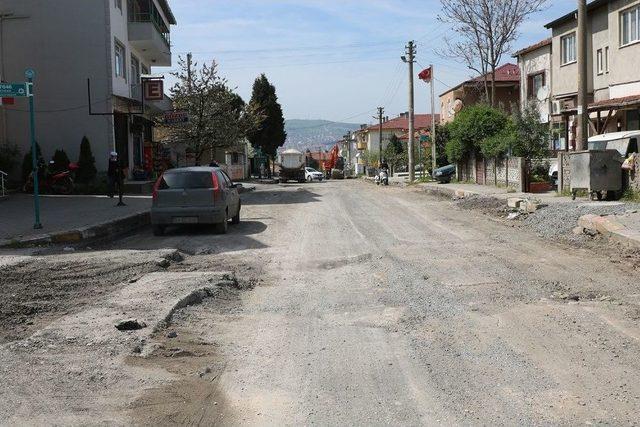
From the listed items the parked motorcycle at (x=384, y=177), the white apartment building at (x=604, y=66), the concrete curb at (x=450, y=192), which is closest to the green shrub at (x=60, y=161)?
the concrete curb at (x=450, y=192)

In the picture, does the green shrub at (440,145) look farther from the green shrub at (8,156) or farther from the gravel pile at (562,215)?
the gravel pile at (562,215)

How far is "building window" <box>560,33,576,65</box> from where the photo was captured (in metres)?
35.4

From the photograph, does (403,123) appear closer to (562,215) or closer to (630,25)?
(630,25)

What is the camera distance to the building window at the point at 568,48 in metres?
35.4

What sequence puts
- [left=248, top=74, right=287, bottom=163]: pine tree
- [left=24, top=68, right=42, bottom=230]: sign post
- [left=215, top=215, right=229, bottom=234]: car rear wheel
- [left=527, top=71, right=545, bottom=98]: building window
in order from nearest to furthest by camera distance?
1. [left=24, top=68, right=42, bottom=230]: sign post
2. [left=215, top=215, right=229, bottom=234]: car rear wheel
3. [left=527, top=71, right=545, bottom=98]: building window
4. [left=248, top=74, right=287, bottom=163]: pine tree

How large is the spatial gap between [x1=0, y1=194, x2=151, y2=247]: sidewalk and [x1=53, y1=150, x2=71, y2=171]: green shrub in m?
3.18

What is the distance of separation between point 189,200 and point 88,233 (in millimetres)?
2351

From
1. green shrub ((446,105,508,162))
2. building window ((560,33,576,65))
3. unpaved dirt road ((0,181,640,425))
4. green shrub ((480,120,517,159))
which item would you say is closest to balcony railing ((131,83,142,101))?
green shrub ((446,105,508,162))

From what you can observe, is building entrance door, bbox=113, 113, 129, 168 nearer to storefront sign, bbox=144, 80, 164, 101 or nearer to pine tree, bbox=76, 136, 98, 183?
storefront sign, bbox=144, 80, 164, 101

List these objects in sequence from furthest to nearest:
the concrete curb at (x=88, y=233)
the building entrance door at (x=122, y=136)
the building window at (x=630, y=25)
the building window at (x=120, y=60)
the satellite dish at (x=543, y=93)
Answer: the satellite dish at (x=543, y=93), the building entrance door at (x=122, y=136), the building window at (x=120, y=60), the building window at (x=630, y=25), the concrete curb at (x=88, y=233)

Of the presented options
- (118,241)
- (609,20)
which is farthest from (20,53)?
(609,20)

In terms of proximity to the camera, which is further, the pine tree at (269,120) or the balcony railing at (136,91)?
the pine tree at (269,120)

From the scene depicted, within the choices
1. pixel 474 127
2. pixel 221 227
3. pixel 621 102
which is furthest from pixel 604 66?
pixel 221 227

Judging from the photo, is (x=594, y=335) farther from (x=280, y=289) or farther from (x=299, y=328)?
(x=280, y=289)
